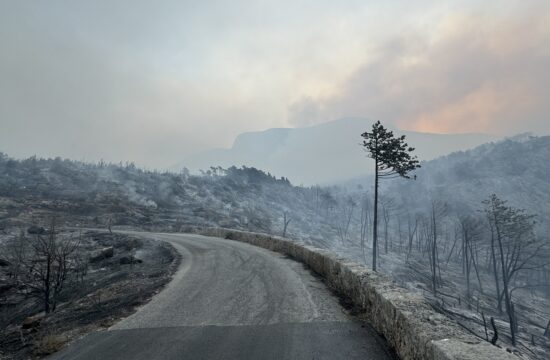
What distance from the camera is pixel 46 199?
163 ft

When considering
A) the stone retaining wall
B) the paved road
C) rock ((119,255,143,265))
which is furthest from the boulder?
the stone retaining wall

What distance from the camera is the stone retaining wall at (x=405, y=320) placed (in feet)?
11.1

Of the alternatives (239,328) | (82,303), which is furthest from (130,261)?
(239,328)

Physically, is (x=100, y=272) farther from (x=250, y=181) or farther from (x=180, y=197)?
(x=250, y=181)

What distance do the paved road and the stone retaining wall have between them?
14.1 inches

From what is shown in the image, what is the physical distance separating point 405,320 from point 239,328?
2.89 metres

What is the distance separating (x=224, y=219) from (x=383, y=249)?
38.9 metres

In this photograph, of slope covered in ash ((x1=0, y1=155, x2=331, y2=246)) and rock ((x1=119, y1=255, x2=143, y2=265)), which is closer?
rock ((x1=119, y1=255, x2=143, y2=265))

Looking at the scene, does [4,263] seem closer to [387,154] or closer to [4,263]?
[4,263]

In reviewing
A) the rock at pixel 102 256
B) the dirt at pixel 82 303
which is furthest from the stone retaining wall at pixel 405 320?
the rock at pixel 102 256

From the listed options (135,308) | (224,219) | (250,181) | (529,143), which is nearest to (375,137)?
(135,308)

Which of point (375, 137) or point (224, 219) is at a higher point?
point (375, 137)

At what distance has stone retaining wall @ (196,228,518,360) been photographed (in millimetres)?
3393

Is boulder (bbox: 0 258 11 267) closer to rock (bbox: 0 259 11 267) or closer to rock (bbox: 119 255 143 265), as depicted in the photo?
rock (bbox: 0 259 11 267)
